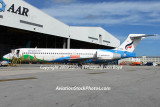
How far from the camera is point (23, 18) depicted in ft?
107

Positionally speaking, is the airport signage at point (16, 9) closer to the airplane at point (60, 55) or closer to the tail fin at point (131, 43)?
the airplane at point (60, 55)

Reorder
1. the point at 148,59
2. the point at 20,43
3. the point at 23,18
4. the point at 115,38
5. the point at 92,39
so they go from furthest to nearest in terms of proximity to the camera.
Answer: the point at 148,59 → the point at 115,38 → the point at 20,43 → the point at 92,39 → the point at 23,18

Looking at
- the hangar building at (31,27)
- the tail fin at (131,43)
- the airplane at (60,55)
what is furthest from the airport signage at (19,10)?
the tail fin at (131,43)

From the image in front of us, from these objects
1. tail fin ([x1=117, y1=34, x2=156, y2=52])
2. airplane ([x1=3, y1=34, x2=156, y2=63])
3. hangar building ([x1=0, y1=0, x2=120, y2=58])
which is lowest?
airplane ([x1=3, y1=34, x2=156, y2=63])

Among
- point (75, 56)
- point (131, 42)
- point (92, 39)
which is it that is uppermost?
point (92, 39)

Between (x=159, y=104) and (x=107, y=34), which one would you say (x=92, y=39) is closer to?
(x=107, y=34)

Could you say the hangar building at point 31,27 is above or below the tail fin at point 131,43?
above

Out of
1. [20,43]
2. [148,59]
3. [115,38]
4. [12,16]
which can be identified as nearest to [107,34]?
[115,38]

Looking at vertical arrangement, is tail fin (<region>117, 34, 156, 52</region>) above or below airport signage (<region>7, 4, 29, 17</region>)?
below

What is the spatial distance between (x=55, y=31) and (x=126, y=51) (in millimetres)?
18525

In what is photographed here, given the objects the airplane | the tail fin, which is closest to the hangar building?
the airplane

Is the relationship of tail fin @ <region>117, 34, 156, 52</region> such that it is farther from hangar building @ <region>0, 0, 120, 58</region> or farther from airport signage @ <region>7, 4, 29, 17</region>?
airport signage @ <region>7, 4, 29, 17</region>

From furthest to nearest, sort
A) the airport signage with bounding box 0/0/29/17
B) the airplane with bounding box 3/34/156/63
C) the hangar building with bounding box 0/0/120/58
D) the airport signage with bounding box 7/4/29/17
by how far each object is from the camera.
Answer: the airport signage with bounding box 7/4/29/17, the hangar building with bounding box 0/0/120/58, the airport signage with bounding box 0/0/29/17, the airplane with bounding box 3/34/156/63

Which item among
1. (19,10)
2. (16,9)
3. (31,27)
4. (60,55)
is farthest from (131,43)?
(16,9)
